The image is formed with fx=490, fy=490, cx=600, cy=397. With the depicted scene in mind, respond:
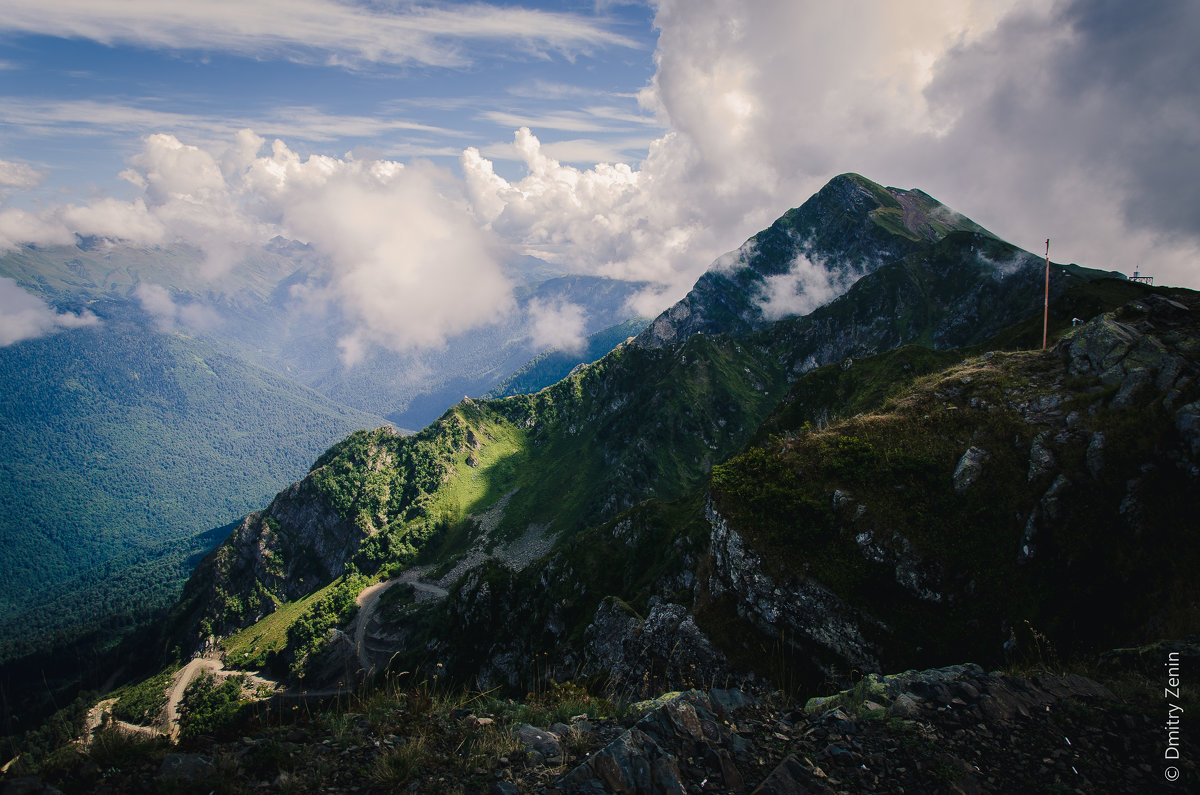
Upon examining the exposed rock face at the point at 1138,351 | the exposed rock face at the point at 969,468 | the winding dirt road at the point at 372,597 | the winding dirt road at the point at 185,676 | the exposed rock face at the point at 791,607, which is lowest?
the winding dirt road at the point at 185,676

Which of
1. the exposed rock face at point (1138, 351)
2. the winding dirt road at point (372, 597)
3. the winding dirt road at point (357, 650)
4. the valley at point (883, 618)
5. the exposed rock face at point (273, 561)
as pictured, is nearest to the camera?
the valley at point (883, 618)

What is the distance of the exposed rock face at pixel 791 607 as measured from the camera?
2034cm

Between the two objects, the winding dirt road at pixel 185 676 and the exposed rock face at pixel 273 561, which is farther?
the exposed rock face at pixel 273 561

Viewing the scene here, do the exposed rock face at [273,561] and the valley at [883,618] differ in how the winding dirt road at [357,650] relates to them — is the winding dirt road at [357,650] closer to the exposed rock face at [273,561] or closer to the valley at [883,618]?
the exposed rock face at [273,561]

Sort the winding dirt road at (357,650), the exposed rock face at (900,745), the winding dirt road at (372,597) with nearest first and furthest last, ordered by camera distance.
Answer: the exposed rock face at (900,745)
the winding dirt road at (357,650)
the winding dirt road at (372,597)

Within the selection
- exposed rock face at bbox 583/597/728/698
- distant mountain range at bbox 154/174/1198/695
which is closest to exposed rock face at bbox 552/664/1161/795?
distant mountain range at bbox 154/174/1198/695

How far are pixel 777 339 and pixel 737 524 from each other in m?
188

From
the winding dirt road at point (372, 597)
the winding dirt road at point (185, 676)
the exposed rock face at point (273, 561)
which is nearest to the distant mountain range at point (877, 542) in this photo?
the winding dirt road at point (372, 597)

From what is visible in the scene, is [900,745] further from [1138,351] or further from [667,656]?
[1138,351]

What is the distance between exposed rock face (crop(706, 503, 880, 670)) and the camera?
20.3 meters

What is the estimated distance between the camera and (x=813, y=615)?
21344 millimetres

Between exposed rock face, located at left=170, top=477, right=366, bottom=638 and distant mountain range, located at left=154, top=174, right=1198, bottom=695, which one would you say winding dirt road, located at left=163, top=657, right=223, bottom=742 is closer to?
distant mountain range, located at left=154, top=174, right=1198, bottom=695

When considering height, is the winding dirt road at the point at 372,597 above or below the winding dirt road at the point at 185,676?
above

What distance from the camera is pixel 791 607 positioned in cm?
2200
